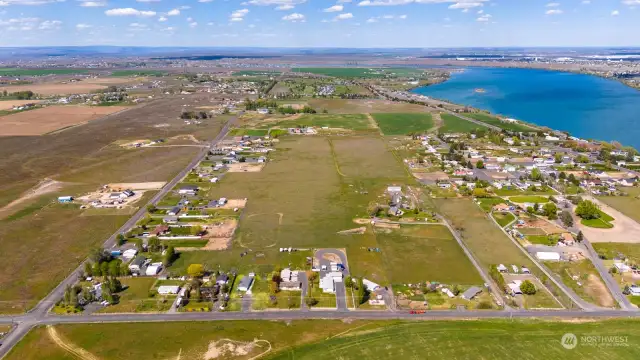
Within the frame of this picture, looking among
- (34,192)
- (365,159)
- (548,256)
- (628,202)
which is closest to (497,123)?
(365,159)

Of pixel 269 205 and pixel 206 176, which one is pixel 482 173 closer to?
pixel 269 205

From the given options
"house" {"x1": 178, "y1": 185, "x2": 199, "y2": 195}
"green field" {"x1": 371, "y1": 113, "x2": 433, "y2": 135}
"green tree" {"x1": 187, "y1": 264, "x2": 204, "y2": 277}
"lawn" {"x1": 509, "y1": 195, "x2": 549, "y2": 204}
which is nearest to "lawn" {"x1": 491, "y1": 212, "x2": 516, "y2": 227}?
"lawn" {"x1": 509, "y1": 195, "x2": 549, "y2": 204}

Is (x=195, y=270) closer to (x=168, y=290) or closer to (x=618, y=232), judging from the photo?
(x=168, y=290)

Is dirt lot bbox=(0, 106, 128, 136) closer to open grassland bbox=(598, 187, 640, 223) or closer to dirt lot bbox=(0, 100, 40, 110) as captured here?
dirt lot bbox=(0, 100, 40, 110)

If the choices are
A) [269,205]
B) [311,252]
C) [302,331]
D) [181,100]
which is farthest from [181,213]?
[181,100]

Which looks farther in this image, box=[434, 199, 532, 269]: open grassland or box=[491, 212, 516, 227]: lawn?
box=[491, 212, 516, 227]: lawn

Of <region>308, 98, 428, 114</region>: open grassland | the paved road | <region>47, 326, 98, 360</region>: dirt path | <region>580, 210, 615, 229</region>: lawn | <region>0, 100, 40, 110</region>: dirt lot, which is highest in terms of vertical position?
<region>0, 100, 40, 110</region>: dirt lot
